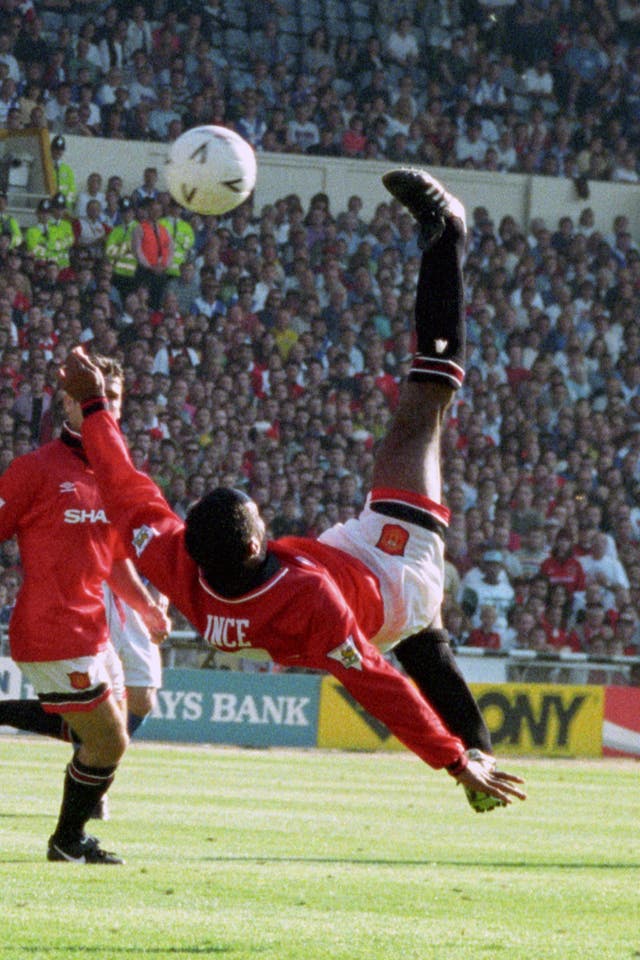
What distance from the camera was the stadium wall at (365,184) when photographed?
934 inches

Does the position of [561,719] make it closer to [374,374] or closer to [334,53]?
[374,374]

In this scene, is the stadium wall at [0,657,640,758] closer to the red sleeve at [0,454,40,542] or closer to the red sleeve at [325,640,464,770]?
the red sleeve at [0,454,40,542]

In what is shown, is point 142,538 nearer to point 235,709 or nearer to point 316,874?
point 316,874

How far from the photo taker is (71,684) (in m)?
8.13

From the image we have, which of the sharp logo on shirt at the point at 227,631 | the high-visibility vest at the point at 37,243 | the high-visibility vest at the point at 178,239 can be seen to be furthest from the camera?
the high-visibility vest at the point at 178,239

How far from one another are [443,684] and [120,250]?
15.2 meters

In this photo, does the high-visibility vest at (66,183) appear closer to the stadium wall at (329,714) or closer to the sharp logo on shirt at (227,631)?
the stadium wall at (329,714)

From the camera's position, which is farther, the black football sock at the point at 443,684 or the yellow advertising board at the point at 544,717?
the yellow advertising board at the point at 544,717

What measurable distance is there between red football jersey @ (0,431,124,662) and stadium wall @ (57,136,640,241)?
1565 cm

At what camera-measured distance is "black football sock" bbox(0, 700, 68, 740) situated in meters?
9.55

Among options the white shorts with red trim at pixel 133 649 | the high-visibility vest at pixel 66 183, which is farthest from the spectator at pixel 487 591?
the white shorts with red trim at pixel 133 649

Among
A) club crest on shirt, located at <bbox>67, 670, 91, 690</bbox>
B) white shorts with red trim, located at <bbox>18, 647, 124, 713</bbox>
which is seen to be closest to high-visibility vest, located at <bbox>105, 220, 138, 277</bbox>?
white shorts with red trim, located at <bbox>18, 647, 124, 713</bbox>

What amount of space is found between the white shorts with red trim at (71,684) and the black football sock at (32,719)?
4.42 ft

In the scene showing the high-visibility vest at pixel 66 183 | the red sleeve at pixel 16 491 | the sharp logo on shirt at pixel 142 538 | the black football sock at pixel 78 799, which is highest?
the high-visibility vest at pixel 66 183
